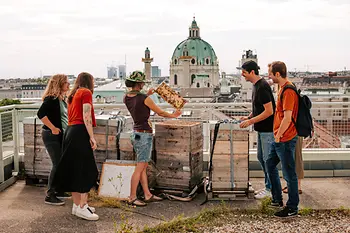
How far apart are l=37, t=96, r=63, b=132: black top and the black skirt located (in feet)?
2.01

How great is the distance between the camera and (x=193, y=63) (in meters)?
146

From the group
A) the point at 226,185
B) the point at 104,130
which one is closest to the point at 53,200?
the point at 104,130

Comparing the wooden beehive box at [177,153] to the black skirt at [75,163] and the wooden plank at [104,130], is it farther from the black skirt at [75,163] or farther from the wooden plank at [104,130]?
the black skirt at [75,163]

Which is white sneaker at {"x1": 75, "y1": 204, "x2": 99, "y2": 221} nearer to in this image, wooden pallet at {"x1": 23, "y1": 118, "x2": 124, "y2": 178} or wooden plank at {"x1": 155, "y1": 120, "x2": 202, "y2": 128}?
wooden pallet at {"x1": 23, "y1": 118, "x2": 124, "y2": 178}

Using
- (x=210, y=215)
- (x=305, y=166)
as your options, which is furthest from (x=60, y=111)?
(x=305, y=166)

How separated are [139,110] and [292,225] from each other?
7.47 feet

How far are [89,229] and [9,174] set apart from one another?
2.55 metres

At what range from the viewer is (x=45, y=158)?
678cm

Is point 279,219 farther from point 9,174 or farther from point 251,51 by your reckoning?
point 251,51

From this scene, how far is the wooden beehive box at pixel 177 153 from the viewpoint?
20.0 feet

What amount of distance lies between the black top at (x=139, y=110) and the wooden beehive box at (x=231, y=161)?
997 millimetres

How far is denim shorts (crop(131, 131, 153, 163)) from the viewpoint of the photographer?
5789mm

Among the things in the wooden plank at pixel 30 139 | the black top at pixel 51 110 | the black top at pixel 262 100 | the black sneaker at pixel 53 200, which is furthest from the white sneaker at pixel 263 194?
the wooden plank at pixel 30 139

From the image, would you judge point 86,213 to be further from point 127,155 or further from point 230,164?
point 230,164
